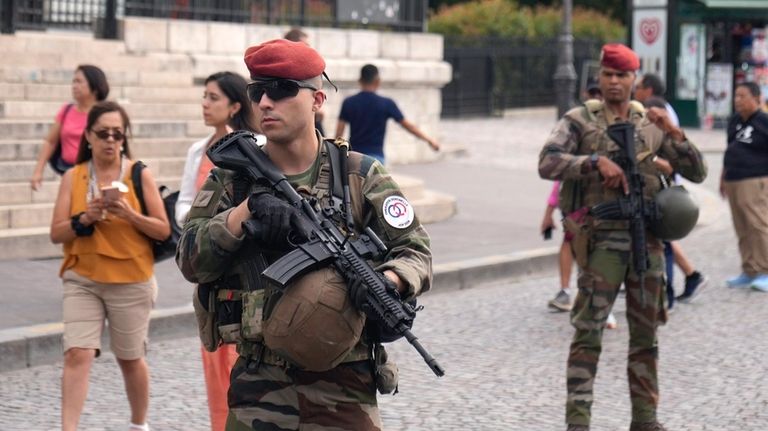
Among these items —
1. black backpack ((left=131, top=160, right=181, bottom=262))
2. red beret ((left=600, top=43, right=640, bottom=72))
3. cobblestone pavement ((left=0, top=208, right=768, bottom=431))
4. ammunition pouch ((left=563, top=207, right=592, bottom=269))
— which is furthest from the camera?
cobblestone pavement ((left=0, top=208, right=768, bottom=431))

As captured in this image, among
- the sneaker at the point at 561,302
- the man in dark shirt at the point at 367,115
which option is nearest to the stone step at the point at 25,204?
the man in dark shirt at the point at 367,115

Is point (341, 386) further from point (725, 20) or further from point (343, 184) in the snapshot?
point (725, 20)

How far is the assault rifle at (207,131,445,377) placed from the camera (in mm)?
3744

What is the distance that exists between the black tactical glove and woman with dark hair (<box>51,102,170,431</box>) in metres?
2.60

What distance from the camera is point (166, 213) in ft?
21.7

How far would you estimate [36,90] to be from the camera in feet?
47.8

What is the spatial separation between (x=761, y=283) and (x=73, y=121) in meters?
5.43

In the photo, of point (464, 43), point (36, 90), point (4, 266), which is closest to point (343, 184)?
point (4, 266)

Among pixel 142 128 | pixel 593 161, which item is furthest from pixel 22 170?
pixel 593 161

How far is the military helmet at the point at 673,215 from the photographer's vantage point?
21.7ft

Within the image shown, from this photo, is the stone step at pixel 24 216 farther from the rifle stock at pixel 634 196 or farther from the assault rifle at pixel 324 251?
the assault rifle at pixel 324 251

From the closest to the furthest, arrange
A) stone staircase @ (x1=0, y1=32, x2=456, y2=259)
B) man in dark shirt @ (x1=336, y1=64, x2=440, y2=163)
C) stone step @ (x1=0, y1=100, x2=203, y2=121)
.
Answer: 1. stone staircase @ (x1=0, y1=32, x2=456, y2=259)
2. man in dark shirt @ (x1=336, y1=64, x2=440, y2=163)
3. stone step @ (x1=0, y1=100, x2=203, y2=121)

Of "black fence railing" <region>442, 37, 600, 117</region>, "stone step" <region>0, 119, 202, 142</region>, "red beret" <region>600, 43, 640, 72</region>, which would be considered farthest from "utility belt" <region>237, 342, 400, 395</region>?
"black fence railing" <region>442, 37, 600, 117</region>

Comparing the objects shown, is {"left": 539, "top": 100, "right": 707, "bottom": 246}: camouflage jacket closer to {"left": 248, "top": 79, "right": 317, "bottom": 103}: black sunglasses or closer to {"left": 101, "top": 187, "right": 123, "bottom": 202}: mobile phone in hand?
{"left": 101, "top": 187, "right": 123, "bottom": 202}: mobile phone in hand
